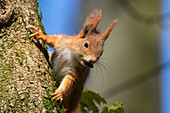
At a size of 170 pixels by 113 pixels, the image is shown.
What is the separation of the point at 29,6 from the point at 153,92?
3.32 metres

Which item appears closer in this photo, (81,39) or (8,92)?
(8,92)

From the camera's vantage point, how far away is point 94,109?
228 centimetres

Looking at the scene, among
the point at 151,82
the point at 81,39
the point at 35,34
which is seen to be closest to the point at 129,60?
the point at 151,82

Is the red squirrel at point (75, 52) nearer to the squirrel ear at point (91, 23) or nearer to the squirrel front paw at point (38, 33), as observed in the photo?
the squirrel ear at point (91, 23)

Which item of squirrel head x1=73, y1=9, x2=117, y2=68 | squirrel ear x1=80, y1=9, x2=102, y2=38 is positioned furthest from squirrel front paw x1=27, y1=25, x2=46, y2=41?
squirrel ear x1=80, y1=9, x2=102, y2=38

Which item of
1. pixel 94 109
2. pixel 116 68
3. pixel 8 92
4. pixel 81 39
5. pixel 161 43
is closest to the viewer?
pixel 8 92

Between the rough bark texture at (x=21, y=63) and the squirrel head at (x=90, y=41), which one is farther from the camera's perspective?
the squirrel head at (x=90, y=41)

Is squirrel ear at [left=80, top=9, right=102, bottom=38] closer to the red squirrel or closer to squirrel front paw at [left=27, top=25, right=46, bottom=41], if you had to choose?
the red squirrel

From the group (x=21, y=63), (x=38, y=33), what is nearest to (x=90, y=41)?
(x=38, y=33)

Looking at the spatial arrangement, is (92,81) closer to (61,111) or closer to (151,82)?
(151,82)

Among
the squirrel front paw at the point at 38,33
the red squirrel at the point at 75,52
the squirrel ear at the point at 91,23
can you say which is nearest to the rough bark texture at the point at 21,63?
the squirrel front paw at the point at 38,33

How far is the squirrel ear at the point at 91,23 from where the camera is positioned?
2543 mm

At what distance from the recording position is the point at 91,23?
2582 mm

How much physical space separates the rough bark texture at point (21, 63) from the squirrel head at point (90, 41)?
52cm
